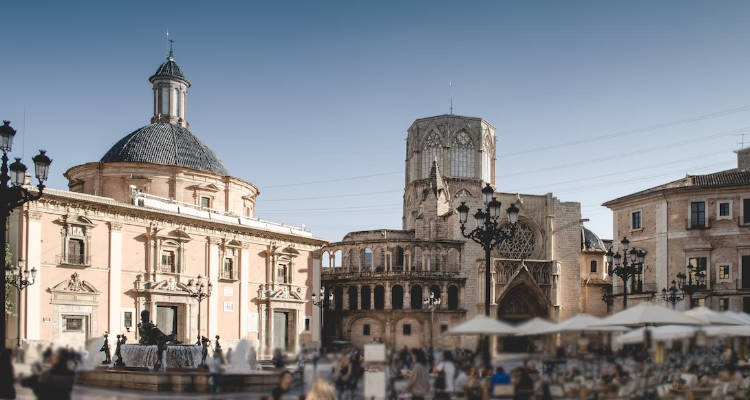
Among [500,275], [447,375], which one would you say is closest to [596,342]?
[447,375]

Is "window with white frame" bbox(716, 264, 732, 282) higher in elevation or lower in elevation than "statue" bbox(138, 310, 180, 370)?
higher

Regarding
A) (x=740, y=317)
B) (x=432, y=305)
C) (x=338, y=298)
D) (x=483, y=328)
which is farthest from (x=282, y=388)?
(x=338, y=298)

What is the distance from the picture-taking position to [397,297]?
2085 inches

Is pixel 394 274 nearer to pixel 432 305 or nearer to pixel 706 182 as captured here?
pixel 432 305

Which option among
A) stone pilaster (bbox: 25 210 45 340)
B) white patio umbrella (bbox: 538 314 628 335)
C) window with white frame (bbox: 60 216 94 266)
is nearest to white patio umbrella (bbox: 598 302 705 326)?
white patio umbrella (bbox: 538 314 628 335)

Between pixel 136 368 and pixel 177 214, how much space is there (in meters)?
13.9

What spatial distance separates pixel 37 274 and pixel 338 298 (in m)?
23.5

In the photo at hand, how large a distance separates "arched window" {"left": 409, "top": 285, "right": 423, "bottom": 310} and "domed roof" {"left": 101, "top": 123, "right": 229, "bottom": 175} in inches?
533

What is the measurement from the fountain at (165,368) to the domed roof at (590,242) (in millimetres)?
36750

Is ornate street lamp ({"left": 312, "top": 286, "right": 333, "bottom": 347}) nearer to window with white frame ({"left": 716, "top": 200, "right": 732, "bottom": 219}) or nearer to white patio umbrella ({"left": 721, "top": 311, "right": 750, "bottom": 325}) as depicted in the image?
window with white frame ({"left": 716, "top": 200, "right": 732, "bottom": 219})

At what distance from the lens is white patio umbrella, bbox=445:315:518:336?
16.3 metres

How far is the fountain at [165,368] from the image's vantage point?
17969mm

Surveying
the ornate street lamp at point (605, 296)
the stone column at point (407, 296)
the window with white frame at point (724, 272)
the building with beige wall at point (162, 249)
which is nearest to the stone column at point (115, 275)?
the building with beige wall at point (162, 249)

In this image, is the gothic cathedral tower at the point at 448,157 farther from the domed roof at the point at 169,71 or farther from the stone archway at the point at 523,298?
the domed roof at the point at 169,71
